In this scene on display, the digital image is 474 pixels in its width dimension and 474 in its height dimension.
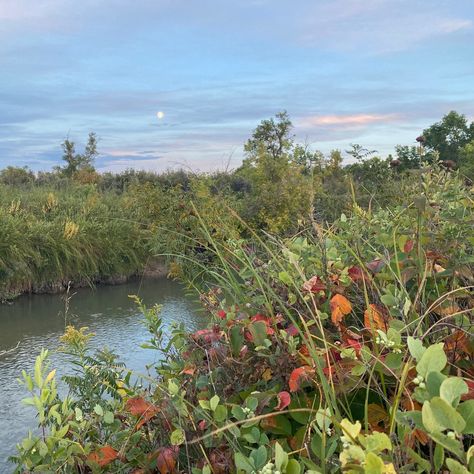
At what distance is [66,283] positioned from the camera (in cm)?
1057

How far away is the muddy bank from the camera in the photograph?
10137 mm

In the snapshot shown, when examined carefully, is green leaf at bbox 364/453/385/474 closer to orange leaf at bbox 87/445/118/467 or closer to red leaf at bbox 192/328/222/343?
red leaf at bbox 192/328/222/343

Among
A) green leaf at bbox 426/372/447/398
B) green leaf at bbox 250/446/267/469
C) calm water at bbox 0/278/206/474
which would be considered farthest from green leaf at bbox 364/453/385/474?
calm water at bbox 0/278/206/474

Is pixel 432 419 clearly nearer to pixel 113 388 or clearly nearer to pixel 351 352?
pixel 351 352

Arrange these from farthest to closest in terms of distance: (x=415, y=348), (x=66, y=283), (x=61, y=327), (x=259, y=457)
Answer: (x=66, y=283), (x=61, y=327), (x=259, y=457), (x=415, y=348)

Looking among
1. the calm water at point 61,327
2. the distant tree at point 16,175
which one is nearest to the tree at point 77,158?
the distant tree at point 16,175

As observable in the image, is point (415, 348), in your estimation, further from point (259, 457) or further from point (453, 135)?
point (453, 135)

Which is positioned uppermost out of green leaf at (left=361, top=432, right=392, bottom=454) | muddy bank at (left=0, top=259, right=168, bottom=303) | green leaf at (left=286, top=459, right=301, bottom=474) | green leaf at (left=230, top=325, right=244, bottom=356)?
green leaf at (left=361, top=432, right=392, bottom=454)

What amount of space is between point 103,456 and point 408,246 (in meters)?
0.89

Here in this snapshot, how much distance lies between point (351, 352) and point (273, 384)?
0.71 feet

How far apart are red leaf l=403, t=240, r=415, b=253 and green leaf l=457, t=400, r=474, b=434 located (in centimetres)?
A: 73

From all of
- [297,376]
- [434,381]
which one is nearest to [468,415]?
[434,381]

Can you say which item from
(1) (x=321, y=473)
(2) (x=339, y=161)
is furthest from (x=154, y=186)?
(2) (x=339, y=161)

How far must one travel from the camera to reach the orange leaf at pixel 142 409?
1.24 metres
